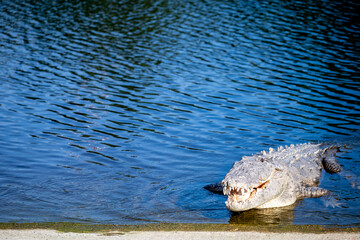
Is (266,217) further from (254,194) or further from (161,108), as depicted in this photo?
(161,108)

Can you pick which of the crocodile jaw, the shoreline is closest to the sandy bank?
the shoreline

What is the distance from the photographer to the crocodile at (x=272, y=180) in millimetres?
7742

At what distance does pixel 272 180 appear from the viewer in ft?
27.0

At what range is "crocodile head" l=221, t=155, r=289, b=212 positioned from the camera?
25.2ft

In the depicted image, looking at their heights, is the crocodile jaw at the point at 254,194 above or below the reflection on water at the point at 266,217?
above

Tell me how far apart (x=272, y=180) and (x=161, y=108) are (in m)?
6.87

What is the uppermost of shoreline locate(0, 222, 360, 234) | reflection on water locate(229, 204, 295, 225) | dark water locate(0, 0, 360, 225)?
shoreline locate(0, 222, 360, 234)

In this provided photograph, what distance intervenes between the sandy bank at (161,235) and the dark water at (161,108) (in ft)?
3.31

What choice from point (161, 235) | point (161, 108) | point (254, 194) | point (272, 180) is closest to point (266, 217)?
point (254, 194)

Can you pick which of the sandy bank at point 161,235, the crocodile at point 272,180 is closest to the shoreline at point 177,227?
the sandy bank at point 161,235

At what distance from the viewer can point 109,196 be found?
352 inches

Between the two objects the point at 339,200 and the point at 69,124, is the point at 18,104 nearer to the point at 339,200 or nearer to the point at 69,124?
the point at 69,124

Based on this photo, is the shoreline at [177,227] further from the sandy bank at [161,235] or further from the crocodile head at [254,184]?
the crocodile head at [254,184]

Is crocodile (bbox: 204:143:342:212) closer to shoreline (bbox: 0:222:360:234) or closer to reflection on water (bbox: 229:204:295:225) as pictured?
reflection on water (bbox: 229:204:295:225)
